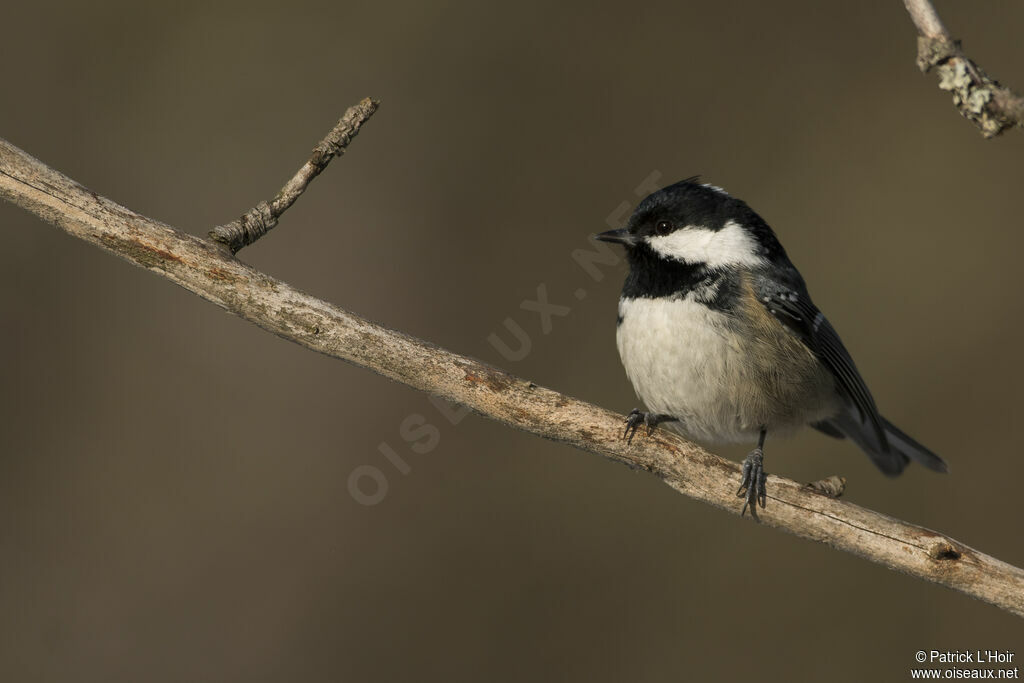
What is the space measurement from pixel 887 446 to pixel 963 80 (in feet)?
6.37

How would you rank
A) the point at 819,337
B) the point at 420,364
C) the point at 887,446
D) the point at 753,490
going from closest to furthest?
the point at 420,364, the point at 753,490, the point at 819,337, the point at 887,446

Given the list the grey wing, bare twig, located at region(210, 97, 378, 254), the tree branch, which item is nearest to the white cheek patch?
the grey wing

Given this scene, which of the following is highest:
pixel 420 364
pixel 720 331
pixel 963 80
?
pixel 963 80

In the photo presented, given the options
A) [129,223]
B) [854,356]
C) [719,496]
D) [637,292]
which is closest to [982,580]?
[719,496]

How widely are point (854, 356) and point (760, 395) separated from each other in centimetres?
153

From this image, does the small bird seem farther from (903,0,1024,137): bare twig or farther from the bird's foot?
(903,0,1024,137): bare twig

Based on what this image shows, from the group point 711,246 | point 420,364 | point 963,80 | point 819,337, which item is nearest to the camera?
point 963,80

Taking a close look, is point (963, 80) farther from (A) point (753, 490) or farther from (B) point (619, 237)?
(B) point (619, 237)

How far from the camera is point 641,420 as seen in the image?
8.82 ft

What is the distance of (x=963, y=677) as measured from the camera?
3223 mm

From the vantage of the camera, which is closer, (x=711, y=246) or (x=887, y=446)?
(x=711, y=246)

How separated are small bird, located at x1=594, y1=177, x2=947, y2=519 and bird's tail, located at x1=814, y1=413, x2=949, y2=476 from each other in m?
0.14

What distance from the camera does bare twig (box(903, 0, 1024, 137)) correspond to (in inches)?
66.1

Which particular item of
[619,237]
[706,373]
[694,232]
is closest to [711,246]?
[694,232]
